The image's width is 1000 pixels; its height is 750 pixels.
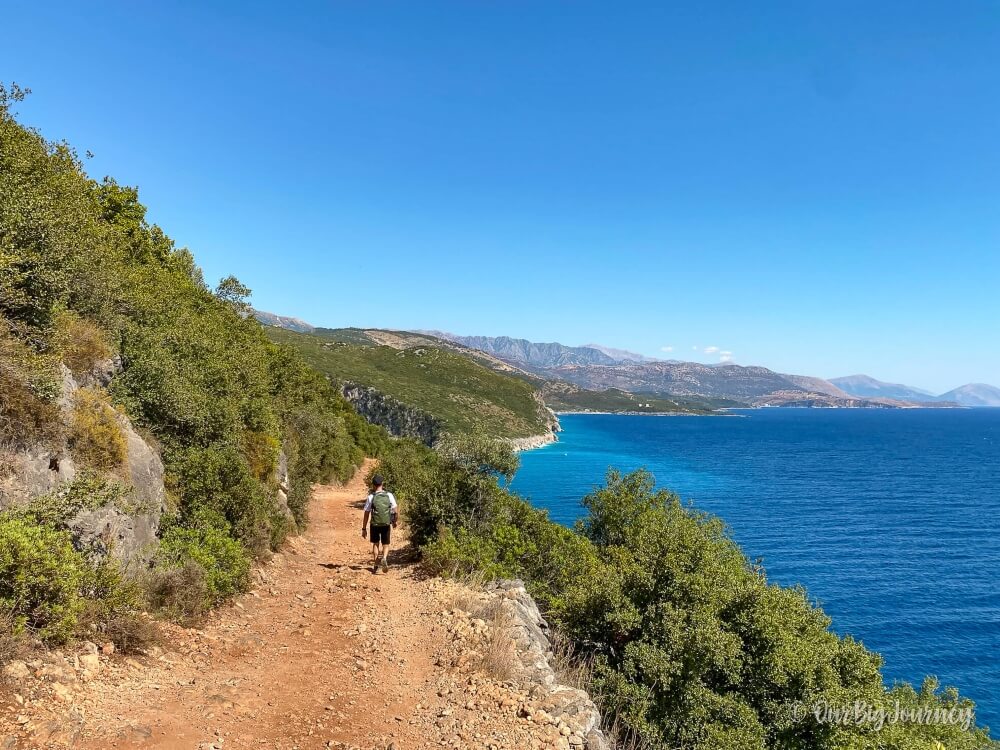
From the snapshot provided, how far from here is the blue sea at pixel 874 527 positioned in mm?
34094

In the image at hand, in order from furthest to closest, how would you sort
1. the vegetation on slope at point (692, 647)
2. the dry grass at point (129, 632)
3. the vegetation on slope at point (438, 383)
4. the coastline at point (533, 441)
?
the coastline at point (533, 441)
the vegetation on slope at point (438, 383)
the vegetation on slope at point (692, 647)
the dry grass at point (129, 632)

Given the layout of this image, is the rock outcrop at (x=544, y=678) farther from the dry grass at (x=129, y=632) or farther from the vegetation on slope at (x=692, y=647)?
the dry grass at (x=129, y=632)

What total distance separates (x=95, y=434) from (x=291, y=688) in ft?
19.4

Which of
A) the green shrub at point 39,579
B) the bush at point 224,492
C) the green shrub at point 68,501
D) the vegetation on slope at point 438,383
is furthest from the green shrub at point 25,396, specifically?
the vegetation on slope at point 438,383

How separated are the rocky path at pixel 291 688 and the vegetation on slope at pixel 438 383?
101 m

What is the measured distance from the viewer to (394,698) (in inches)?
316

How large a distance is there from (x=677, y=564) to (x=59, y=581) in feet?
38.6

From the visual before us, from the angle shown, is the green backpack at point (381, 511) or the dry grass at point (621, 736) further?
the green backpack at point (381, 511)

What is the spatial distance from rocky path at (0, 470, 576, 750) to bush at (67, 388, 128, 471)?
3.44 m

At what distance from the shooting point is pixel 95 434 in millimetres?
9422

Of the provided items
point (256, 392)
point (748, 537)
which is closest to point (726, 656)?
point (256, 392)

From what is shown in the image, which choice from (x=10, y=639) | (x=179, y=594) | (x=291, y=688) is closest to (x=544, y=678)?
(x=291, y=688)

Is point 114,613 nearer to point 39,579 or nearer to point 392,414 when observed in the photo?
point 39,579

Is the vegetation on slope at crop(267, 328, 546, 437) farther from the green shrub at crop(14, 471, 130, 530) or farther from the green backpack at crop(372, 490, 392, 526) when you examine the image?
the green shrub at crop(14, 471, 130, 530)
